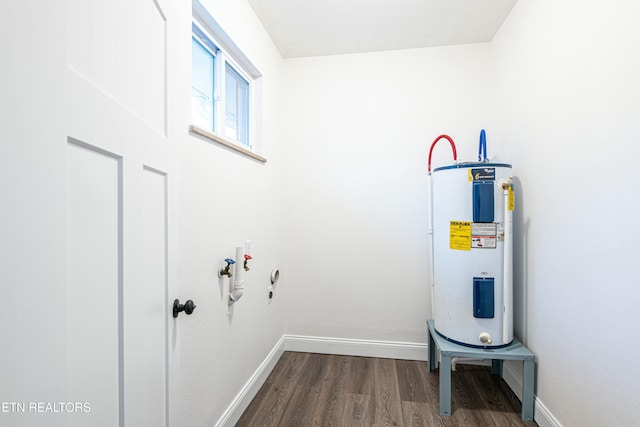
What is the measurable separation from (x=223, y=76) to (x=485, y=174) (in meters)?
1.64

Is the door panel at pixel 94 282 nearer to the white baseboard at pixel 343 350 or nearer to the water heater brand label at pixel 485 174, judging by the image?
the white baseboard at pixel 343 350

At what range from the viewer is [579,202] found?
1.41m

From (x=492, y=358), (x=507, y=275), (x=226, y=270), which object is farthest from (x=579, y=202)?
(x=226, y=270)

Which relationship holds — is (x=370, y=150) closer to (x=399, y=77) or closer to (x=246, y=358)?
(x=399, y=77)

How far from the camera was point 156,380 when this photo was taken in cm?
93

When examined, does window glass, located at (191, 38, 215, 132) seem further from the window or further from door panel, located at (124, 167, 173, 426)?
door panel, located at (124, 167, 173, 426)

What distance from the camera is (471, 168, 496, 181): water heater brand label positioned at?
71.9 inches

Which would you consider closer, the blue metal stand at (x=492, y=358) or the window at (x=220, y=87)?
the window at (x=220, y=87)

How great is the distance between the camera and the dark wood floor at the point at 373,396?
1777mm

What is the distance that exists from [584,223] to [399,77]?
1.71 m

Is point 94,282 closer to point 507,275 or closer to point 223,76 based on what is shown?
point 223,76

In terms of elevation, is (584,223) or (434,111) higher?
(434,111)

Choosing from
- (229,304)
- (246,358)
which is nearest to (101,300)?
(229,304)

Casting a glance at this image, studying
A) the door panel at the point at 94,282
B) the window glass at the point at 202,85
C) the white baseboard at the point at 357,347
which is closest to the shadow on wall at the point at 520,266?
the white baseboard at the point at 357,347
